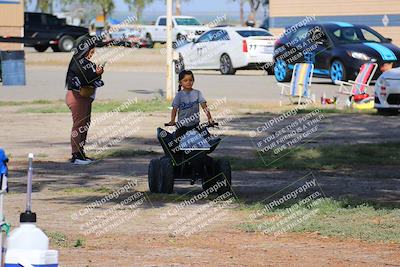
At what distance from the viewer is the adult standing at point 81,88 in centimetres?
1617

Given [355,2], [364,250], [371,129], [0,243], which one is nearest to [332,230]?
[364,250]

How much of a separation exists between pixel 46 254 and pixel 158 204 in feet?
21.9

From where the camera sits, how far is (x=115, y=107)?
82.6ft

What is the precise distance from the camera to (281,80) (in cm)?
3250

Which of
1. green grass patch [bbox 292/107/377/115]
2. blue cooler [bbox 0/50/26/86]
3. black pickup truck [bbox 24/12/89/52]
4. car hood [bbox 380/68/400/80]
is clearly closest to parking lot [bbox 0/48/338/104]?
blue cooler [bbox 0/50/26/86]

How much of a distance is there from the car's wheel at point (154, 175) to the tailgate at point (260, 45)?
2322cm

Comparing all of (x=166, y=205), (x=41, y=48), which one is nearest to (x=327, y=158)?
(x=166, y=205)

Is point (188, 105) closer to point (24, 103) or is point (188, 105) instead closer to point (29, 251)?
point (29, 251)

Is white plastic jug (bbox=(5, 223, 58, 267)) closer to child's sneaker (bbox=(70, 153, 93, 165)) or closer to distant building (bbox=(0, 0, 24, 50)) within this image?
child's sneaker (bbox=(70, 153, 93, 165))

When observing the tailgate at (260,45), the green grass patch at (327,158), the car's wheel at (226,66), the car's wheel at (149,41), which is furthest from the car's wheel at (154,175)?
the car's wheel at (149,41)

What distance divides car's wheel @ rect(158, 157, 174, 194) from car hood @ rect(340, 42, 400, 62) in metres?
18.1

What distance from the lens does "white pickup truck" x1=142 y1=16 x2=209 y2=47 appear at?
2374 inches

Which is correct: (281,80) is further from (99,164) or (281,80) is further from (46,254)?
(46,254)

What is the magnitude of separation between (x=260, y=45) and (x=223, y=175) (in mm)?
23723
